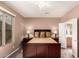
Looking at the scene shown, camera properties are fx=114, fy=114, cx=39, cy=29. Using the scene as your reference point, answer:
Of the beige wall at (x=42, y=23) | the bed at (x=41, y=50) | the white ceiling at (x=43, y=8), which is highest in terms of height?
the white ceiling at (x=43, y=8)

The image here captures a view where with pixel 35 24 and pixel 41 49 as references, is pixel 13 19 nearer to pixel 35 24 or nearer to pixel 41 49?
pixel 41 49

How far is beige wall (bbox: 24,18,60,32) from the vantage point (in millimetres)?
9555

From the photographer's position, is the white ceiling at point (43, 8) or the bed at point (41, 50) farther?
the bed at point (41, 50)

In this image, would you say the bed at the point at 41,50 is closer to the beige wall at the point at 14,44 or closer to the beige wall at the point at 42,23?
the beige wall at the point at 14,44

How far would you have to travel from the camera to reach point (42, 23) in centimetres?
955

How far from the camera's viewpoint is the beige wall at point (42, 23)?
9.55 metres

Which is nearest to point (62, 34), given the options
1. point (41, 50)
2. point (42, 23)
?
point (42, 23)

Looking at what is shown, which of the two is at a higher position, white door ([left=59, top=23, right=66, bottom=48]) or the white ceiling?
the white ceiling

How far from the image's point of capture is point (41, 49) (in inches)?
196

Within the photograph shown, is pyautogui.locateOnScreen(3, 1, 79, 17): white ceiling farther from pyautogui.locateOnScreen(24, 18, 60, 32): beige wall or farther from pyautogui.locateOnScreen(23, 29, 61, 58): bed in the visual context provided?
pyautogui.locateOnScreen(24, 18, 60, 32): beige wall

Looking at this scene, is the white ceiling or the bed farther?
the bed

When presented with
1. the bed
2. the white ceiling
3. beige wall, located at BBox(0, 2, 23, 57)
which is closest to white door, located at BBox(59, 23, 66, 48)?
the white ceiling

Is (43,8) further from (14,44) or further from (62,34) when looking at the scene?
(62,34)

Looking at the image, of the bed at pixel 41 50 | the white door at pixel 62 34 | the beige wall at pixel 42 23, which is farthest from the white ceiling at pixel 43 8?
the beige wall at pixel 42 23
